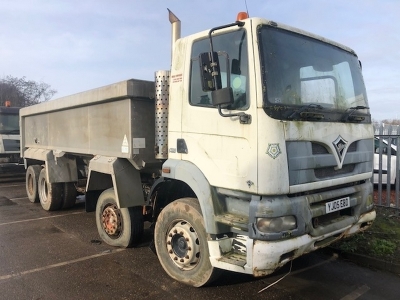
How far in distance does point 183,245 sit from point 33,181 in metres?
6.02

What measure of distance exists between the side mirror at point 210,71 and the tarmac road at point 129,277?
222 centimetres

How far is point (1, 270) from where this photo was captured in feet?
14.8

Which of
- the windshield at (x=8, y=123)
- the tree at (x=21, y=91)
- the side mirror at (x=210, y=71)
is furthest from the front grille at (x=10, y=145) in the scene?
the tree at (x=21, y=91)

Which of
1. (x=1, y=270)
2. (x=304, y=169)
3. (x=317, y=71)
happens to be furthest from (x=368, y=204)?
(x=1, y=270)

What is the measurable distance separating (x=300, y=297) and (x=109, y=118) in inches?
133

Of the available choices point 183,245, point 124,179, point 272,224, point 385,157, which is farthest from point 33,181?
point 385,157

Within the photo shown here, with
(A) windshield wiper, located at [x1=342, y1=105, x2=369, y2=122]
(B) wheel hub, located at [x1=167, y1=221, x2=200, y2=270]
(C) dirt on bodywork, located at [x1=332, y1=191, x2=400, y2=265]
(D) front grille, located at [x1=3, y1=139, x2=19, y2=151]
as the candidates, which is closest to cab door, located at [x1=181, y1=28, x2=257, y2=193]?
(B) wheel hub, located at [x1=167, y1=221, x2=200, y2=270]

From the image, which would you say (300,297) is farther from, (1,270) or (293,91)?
(1,270)

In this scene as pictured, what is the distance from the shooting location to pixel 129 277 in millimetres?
4312

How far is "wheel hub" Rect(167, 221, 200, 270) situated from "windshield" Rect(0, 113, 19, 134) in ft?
36.3

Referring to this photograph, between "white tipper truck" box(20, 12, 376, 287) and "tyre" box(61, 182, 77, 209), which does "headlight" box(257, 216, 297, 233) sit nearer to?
"white tipper truck" box(20, 12, 376, 287)

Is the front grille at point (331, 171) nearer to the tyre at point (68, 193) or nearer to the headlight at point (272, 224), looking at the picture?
the headlight at point (272, 224)

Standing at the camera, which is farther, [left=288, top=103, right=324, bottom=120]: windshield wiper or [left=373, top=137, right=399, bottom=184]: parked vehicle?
[left=373, top=137, right=399, bottom=184]: parked vehicle

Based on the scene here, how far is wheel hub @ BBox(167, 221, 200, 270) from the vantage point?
388 cm
